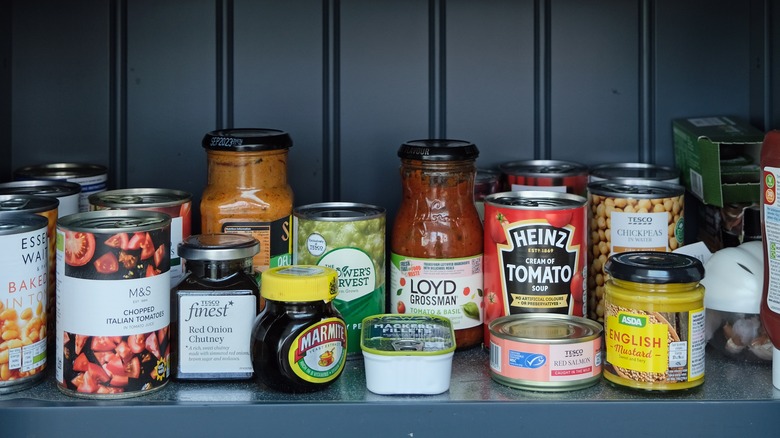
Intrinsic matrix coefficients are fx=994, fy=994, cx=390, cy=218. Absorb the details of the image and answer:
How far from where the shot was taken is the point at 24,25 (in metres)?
1.52

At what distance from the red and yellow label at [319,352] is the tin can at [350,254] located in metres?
0.10

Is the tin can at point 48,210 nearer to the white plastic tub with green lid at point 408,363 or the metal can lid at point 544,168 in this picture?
the white plastic tub with green lid at point 408,363

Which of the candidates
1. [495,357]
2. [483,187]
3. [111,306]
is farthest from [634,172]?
[111,306]

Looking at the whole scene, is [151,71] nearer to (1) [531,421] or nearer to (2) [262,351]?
(2) [262,351]

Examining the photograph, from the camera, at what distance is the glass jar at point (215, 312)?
1.17m

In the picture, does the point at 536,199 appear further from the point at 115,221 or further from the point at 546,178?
the point at 115,221

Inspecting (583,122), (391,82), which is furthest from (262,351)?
(583,122)

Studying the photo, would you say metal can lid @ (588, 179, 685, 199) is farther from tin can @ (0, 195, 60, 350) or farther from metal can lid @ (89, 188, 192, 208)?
Answer: tin can @ (0, 195, 60, 350)

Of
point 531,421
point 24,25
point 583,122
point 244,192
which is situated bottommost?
point 531,421

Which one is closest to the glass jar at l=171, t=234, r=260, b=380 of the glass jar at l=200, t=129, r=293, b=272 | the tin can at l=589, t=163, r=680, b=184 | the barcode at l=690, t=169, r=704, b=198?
the glass jar at l=200, t=129, r=293, b=272

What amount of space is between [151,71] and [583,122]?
0.68 m

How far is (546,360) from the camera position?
1146 millimetres

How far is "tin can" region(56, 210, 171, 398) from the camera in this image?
3.59ft

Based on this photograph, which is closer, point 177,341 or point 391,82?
point 177,341
